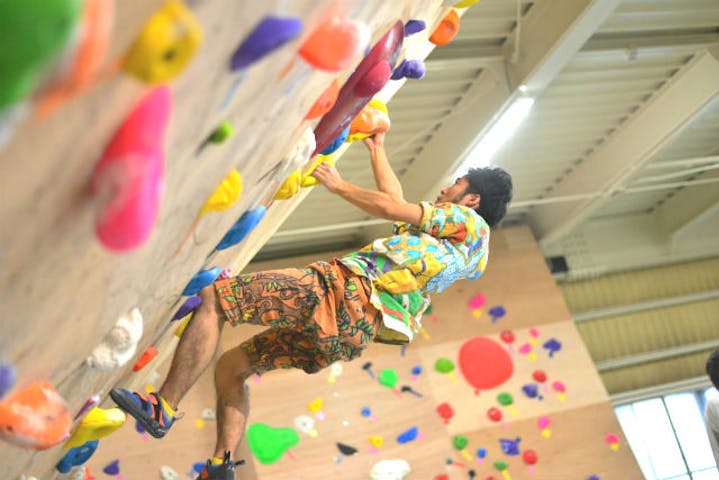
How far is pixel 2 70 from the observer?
592 millimetres

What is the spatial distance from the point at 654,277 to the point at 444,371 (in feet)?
9.76

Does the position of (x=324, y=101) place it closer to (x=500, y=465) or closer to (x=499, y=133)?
(x=499, y=133)

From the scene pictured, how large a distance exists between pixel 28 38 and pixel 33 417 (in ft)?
2.74

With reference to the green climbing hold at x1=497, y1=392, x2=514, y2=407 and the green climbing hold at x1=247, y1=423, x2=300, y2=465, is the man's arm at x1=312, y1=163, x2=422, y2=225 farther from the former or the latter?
the green climbing hold at x1=497, y1=392, x2=514, y2=407

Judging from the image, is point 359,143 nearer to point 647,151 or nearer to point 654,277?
point 647,151

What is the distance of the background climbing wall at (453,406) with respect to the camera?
494 cm

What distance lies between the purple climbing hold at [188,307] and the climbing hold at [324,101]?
33.9 inches

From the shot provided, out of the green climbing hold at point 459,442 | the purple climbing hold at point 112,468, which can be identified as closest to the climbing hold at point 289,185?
the purple climbing hold at point 112,468

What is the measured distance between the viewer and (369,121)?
2.63 meters

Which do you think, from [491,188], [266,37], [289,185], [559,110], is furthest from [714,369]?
[266,37]

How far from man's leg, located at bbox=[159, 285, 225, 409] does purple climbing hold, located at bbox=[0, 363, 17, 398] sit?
1353 millimetres

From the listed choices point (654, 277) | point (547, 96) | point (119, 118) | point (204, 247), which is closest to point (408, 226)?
point (204, 247)

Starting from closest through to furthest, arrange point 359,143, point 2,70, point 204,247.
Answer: point 2,70, point 204,247, point 359,143

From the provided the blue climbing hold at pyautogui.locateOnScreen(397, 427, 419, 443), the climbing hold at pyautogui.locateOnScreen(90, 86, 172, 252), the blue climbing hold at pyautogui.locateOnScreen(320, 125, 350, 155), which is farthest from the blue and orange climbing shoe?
the blue climbing hold at pyautogui.locateOnScreen(397, 427, 419, 443)
